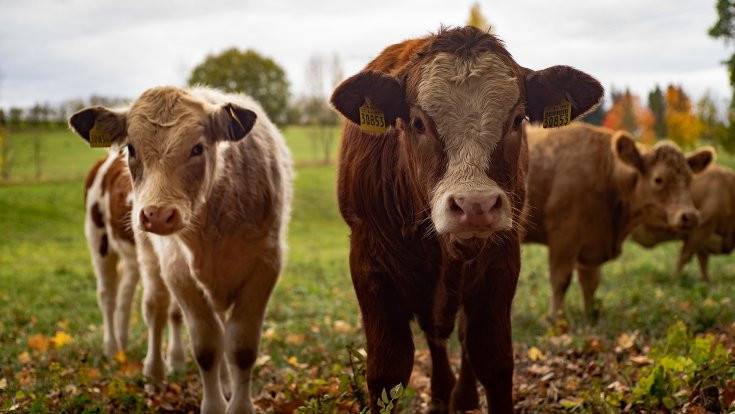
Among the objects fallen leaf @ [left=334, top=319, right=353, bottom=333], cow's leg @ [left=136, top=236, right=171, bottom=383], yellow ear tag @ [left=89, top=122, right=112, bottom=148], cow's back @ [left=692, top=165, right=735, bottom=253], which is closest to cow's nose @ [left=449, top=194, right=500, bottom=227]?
yellow ear tag @ [left=89, top=122, right=112, bottom=148]

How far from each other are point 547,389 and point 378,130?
7.80ft

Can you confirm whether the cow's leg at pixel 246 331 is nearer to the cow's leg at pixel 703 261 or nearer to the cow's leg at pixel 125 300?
the cow's leg at pixel 125 300

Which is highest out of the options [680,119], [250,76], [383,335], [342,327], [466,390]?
[250,76]

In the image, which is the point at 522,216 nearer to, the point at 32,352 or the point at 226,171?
the point at 226,171

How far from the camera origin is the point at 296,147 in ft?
186

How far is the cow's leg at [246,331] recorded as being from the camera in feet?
16.0

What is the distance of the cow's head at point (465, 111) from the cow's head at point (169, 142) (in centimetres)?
120

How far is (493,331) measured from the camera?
12.7 ft

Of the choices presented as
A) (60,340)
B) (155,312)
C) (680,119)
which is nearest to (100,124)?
(155,312)

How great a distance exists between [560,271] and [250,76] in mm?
38540

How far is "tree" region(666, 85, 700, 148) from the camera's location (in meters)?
57.7

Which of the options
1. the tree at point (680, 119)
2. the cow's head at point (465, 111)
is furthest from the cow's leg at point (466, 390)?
the tree at point (680, 119)

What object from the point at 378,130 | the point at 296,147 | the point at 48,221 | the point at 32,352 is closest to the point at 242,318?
the point at 378,130

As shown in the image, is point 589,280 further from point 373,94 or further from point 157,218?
point 157,218
